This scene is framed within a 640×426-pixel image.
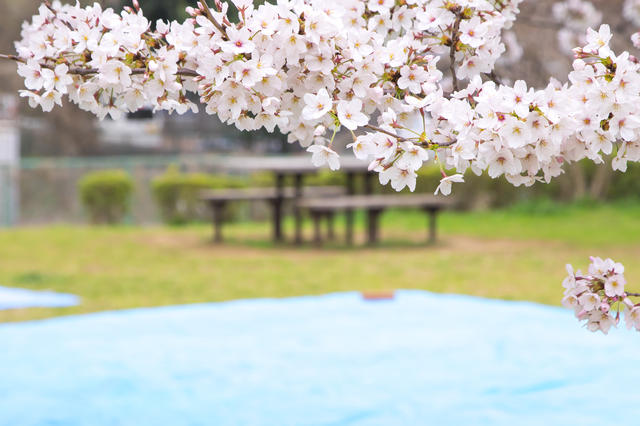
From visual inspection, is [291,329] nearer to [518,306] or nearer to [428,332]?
[428,332]

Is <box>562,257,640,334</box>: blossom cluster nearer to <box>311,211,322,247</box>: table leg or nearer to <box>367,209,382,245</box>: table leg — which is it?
<box>311,211,322,247</box>: table leg

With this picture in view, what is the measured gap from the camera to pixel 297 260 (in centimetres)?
760

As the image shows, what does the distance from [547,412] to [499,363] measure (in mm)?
628

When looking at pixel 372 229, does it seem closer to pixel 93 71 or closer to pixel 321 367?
pixel 321 367

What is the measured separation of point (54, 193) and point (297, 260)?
5186 mm

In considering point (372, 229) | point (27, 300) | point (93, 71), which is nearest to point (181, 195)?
point (372, 229)

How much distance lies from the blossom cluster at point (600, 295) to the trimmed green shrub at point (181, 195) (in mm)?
9320

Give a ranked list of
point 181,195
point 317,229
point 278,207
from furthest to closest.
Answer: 1. point 181,195
2. point 278,207
3. point 317,229

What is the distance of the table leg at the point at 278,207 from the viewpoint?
862 cm

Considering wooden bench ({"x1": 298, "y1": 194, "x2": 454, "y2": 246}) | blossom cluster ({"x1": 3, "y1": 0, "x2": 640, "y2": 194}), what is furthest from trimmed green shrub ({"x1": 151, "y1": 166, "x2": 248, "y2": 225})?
blossom cluster ({"x1": 3, "y1": 0, "x2": 640, "y2": 194})

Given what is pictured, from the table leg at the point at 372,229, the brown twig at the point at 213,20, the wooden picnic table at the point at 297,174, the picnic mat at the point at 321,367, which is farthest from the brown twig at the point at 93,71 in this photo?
the table leg at the point at 372,229

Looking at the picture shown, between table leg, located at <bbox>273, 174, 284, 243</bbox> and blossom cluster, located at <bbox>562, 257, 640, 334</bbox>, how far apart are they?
686 centimetres

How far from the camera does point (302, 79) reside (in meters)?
1.59

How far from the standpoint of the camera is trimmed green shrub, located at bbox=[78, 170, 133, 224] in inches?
413
